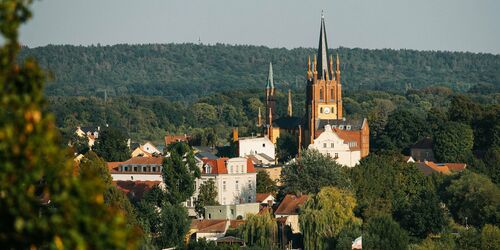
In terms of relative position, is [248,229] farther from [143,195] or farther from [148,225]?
[143,195]

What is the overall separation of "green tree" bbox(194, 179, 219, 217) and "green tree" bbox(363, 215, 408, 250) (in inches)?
500

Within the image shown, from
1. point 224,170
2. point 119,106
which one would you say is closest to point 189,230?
point 224,170

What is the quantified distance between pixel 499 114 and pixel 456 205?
2691 centimetres

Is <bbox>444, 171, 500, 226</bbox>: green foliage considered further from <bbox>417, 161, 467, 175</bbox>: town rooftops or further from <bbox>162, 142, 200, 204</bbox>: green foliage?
<bbox>162, 142, 200, 204</bbox>: green foliage

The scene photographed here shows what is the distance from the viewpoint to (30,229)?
893cm

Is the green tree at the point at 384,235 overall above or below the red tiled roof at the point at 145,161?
below

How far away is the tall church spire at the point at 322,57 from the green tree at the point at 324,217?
34.3m

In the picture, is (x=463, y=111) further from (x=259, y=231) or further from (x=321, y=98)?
(x=259, y=231)

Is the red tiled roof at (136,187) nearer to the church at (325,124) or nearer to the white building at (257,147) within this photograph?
A: the church at (325,124)

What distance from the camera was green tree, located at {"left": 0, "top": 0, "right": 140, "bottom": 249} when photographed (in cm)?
887

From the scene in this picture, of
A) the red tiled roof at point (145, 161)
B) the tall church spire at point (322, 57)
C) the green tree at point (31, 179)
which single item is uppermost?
the tall church spire at point (322, 57)

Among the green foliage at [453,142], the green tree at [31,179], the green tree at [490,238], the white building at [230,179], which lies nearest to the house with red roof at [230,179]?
the white building at [230,179]

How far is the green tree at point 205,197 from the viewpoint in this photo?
63.5 m

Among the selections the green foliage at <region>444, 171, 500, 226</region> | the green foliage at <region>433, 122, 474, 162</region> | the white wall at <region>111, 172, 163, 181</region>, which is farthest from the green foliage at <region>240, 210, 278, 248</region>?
the green foliage at <region>433, 122, 474, 162</region>
